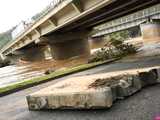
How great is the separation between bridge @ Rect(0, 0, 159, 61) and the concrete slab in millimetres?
11769

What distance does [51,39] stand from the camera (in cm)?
3291

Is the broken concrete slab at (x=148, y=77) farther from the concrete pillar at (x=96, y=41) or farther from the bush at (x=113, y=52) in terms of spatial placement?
the concrete pillar at (x=96, y=41)

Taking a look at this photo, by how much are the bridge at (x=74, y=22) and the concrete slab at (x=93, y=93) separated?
11.8m

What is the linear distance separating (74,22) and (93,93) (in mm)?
22133

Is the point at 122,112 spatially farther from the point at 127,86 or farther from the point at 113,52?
the point at 113,52

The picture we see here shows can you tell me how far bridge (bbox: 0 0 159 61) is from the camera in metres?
20.7

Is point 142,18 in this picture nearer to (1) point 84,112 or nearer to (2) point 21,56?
(2) point 21,56

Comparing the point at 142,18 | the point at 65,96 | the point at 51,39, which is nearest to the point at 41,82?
the point at 65,96

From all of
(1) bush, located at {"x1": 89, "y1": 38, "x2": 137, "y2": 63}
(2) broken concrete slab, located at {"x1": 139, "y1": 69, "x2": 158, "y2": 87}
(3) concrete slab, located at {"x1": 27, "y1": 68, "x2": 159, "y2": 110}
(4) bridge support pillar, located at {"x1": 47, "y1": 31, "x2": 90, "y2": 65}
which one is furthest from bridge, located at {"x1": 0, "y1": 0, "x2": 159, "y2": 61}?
(3) concrete slab, located at {"x1": 27, "y1": 68, "x2": 159, "y2": 110}

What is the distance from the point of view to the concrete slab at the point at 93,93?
5.21 meters

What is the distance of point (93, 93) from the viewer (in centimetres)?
523

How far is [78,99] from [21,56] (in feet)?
172

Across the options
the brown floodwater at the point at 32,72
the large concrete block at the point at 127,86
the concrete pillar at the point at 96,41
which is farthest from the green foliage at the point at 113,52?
the concrete pillar at the point at 96,41

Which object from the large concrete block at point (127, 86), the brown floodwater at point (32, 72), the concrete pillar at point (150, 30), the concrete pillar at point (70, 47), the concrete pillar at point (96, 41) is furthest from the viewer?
the concrete pillar at point (96, 41)
